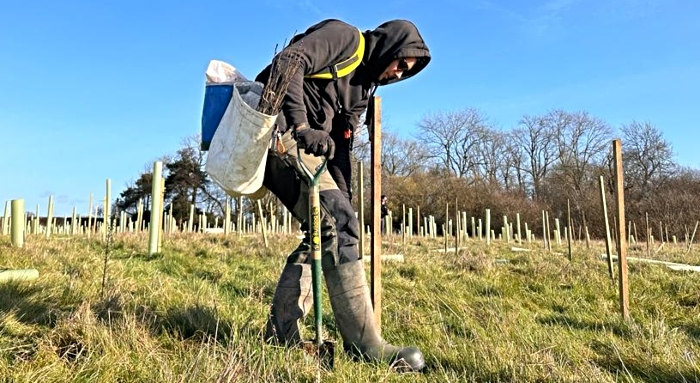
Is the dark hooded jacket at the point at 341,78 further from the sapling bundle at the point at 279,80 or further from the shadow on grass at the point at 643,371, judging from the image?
the shadow on grass at the point at 643,371

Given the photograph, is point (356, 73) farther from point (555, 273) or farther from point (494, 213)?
point (494, 213)

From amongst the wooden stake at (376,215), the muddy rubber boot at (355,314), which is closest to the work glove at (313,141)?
the muddy rubber boot at (355,314)

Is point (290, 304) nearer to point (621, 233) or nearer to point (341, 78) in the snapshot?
point (341, 78)

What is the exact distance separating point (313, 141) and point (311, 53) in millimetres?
420

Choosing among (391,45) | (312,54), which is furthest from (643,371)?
(312,54)

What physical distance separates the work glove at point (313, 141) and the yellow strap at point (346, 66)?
36cm

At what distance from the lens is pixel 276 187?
257 centimetres

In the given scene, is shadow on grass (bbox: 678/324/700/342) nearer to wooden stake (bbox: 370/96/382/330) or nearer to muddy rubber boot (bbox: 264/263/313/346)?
wooden stake (bbox: 370/96/382/330)

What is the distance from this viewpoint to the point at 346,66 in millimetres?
2531

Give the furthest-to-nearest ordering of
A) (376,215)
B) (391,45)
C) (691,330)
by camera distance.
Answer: (691,330) → (376,215) → (391,45)

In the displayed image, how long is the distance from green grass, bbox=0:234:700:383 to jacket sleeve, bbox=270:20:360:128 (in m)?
1.00

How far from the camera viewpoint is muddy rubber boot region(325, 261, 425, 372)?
91.0 inches

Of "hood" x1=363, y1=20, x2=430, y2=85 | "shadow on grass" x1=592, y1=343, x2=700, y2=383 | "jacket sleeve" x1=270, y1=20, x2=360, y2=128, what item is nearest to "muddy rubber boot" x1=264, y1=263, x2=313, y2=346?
"jacket sleeve" x1=270, y1=20, x2=360, y2=128

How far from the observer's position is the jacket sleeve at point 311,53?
7.50 ft
